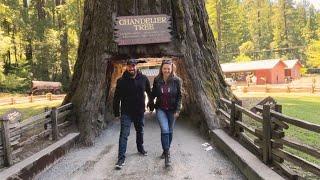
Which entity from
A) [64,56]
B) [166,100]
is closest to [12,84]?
[64,56]

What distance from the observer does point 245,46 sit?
74.3 meters

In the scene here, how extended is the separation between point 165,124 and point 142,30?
5329 mm

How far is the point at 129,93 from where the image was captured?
8.12m

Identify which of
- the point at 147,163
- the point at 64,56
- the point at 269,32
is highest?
the point at 269,32

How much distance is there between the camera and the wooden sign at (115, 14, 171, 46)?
500 inches

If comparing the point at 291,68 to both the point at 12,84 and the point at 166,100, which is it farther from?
the point at 166,100

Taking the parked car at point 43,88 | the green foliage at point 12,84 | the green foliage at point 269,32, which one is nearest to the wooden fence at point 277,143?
the parked car at point 43,88

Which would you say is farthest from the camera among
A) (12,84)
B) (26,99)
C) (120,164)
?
(12,84)

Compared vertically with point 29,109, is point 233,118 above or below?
above

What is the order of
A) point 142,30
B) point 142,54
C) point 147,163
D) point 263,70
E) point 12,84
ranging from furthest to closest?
point 263,70 → point 12,84 → point 142,54 → point 142,30 → point 147,163

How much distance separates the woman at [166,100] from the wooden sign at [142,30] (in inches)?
186

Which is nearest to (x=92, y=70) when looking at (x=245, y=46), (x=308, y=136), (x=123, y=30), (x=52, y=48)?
(x=123, y=30)

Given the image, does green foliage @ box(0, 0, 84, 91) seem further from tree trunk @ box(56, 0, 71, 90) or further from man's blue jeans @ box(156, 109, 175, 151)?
man's blue jeans @ box(156, 109, 175, 151)

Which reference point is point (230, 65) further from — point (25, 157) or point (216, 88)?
point (25, 157)
